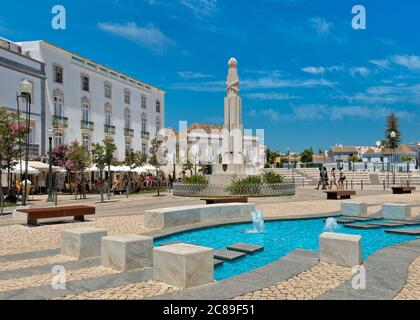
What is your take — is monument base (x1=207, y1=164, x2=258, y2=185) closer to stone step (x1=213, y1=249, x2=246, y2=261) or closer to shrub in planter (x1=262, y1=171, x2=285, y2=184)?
shrub in planter (x1=262, y1=171, x2=285, y2=184)

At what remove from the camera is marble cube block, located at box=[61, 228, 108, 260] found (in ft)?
24.3

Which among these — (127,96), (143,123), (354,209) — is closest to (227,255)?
(354,209)

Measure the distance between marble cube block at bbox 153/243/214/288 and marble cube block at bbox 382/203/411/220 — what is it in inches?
377

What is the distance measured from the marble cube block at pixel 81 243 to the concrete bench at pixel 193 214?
3.26 meters

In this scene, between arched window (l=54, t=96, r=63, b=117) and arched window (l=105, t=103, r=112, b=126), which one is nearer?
arched window (l=54, t=96, r=63, b=117)

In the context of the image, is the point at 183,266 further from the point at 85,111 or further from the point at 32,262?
the point at 85,111

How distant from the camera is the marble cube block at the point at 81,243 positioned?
7.41 meters

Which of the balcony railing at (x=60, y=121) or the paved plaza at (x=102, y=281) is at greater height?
the balcony railing at (x=60, y=121)

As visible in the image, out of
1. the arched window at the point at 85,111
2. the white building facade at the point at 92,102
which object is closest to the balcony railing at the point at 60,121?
the white building facade at the point at 92,102

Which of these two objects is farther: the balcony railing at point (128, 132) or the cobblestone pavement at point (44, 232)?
the balcony railing at point (128, 132)

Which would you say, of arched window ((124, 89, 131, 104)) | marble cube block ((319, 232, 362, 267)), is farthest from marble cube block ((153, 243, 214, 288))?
arched window ((124, 89, 131, 104))

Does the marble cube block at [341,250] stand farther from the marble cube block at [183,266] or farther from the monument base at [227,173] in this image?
the monument base at [227,173]
